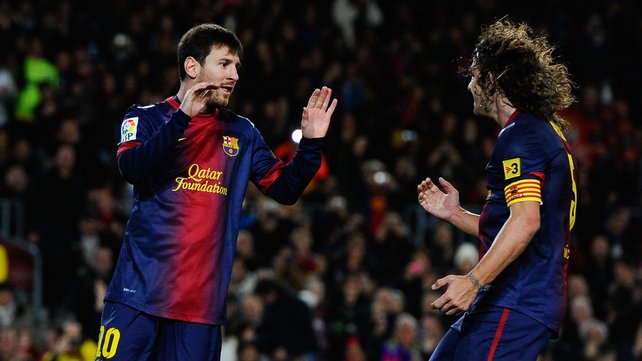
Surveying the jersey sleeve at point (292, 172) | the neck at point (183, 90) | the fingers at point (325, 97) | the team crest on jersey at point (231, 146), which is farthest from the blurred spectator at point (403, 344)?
the neck at point (183, 90)

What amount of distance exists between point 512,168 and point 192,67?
1.74m

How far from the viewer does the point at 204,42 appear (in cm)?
591

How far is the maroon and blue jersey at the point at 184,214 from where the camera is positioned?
5.66 meters

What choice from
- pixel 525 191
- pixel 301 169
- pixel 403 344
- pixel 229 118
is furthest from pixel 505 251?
pixel 403 344

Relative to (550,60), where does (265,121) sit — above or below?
above

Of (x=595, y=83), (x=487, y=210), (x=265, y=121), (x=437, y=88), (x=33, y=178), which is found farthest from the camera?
(x=595, y=83)

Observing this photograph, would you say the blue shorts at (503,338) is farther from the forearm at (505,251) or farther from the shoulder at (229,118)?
the shoulder at (229,118)

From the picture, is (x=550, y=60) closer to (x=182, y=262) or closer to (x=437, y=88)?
(x=182, y=262)

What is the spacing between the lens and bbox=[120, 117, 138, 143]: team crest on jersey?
5.70 meters

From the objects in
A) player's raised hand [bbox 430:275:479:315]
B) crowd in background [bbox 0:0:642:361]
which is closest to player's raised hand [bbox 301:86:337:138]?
player's raised hand [bbox 430:275:479:315]

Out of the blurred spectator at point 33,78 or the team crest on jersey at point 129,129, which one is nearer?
the team crest on jersey at point 129,129

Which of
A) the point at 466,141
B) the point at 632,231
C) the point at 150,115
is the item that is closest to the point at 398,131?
the point at 466,141

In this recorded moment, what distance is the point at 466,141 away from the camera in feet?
52.0

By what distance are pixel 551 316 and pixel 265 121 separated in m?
10.1
